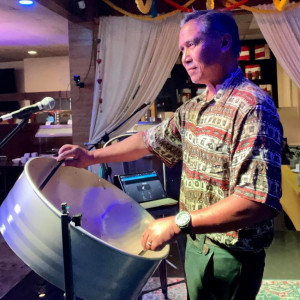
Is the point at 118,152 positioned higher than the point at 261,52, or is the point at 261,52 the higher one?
the point at 261,52

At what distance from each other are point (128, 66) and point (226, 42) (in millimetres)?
2935

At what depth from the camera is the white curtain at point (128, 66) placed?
371 centimetres

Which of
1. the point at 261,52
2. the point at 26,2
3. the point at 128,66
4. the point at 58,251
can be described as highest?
the point at 26,2

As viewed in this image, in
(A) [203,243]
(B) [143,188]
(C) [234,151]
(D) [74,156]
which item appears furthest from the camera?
(B) [143,188]

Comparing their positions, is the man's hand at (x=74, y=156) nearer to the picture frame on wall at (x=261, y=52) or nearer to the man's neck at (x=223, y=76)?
the man's neck at (x=223, y=76)

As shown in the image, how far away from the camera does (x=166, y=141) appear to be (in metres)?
1.15

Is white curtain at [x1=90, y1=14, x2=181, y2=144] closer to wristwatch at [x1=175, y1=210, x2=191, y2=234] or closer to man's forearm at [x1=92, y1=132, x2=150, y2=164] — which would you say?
man's forearm at [x1=92, y1=132, x2=150, y2=164]

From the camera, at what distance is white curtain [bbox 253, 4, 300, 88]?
3.56m

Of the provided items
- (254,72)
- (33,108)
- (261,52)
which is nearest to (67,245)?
(33,108)

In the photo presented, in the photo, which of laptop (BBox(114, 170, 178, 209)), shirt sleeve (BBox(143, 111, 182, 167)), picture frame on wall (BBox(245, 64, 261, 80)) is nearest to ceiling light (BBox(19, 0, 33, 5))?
laptop (BBox(114, 170, 178, 209))

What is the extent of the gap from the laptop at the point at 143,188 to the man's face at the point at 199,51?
101 centimetres

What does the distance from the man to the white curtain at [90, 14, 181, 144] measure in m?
2.69

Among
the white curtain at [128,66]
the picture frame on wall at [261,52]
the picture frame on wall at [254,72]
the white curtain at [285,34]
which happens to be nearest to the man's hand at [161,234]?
the white curtain at [128,66]

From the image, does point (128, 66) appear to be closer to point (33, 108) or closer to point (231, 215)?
point (33, 108)
